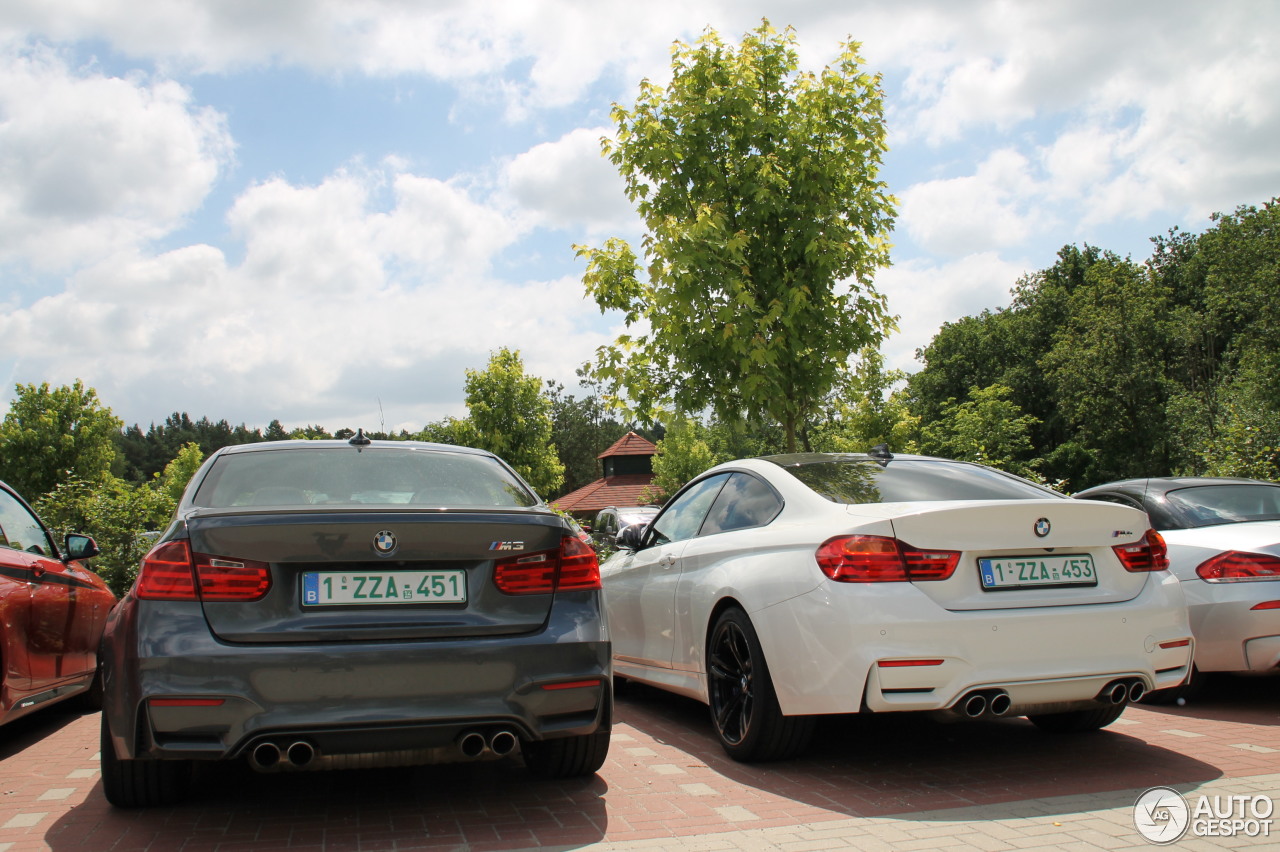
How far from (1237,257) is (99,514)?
45.6 metres

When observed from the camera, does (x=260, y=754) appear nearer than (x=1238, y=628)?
Yes

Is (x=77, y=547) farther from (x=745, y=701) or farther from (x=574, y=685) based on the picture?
(x=745, y=701)

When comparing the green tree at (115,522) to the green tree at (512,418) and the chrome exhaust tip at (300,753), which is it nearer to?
the chrome exhaust tip at (300,753)

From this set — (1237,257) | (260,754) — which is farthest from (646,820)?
(1237,257)

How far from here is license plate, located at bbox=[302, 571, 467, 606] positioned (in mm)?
3633

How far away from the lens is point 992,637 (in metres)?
4.18

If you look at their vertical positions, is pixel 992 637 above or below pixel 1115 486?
below

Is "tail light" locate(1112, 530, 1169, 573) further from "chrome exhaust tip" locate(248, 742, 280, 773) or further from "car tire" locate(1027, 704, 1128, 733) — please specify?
"chrome exhaust tip" locate(248, 742, 280, 773)

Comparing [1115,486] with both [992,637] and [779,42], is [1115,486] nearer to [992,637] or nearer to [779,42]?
[992,637]

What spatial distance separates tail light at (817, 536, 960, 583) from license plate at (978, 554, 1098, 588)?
0.57 feet

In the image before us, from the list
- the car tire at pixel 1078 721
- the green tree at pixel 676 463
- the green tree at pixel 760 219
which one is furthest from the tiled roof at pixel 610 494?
the car tire at pixel 1078 721

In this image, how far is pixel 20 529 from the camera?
19.5 ft

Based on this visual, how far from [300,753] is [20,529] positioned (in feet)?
11.5

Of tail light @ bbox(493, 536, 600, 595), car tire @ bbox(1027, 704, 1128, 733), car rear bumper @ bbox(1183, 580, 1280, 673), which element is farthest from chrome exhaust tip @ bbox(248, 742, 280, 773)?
car rear bumper @ bbox(1183, 580, 1280, 673)
